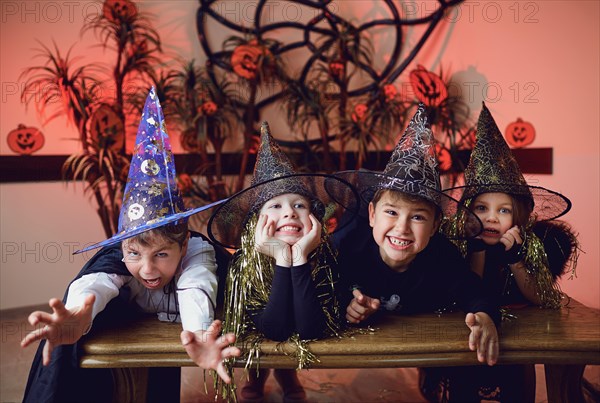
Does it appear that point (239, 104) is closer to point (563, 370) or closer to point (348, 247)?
point (348, 247)

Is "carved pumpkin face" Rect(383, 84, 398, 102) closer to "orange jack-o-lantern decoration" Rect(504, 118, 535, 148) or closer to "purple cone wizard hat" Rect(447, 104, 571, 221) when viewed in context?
"orange jack-o-lantern decoration" Rect(504, 118, 535, 148)

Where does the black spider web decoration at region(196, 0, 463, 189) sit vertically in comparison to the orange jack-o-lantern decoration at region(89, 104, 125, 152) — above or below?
above

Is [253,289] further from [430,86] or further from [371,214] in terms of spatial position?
[430,86]

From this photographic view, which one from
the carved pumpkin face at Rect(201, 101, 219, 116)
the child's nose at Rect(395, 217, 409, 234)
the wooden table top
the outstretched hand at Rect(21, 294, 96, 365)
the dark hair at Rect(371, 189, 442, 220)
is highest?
the carved pumpkin face at Rect(201, 101, 219, 116)

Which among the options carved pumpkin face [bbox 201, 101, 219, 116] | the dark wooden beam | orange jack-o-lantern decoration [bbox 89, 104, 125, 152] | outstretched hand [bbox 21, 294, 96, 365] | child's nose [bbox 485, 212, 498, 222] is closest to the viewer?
outstretched hand [bbox 21, 294, 96, 365]

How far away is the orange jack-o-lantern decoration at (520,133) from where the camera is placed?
396cm

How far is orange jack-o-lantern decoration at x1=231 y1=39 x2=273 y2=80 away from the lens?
3891 millimetres

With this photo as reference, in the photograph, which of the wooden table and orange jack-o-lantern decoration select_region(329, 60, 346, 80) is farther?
orange jack-o-lantern decoration select_region(329, 60, 346, 80)

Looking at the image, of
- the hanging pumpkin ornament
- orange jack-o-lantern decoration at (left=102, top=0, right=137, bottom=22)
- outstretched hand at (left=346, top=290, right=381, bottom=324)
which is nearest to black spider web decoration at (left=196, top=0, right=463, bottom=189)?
the hanging pumpkin ornament

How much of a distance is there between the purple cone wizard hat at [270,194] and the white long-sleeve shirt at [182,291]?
11 centimetres

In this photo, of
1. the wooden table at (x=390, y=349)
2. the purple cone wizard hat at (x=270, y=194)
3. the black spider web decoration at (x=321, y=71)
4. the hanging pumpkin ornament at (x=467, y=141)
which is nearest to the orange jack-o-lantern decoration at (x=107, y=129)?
the black spider web decoration at (x=321, y=71)

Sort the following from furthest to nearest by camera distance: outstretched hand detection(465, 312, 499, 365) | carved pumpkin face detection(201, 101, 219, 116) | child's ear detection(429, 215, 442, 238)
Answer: carved pumpkin face detection(201, 101, 219, 116) → child's ear detection(429, 215, 442, 238) → outstretched hand detection(465, 312, 499, 365)

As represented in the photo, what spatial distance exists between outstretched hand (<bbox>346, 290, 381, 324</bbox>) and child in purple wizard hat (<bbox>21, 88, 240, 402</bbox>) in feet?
1.24

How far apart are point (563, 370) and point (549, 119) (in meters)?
2.76
